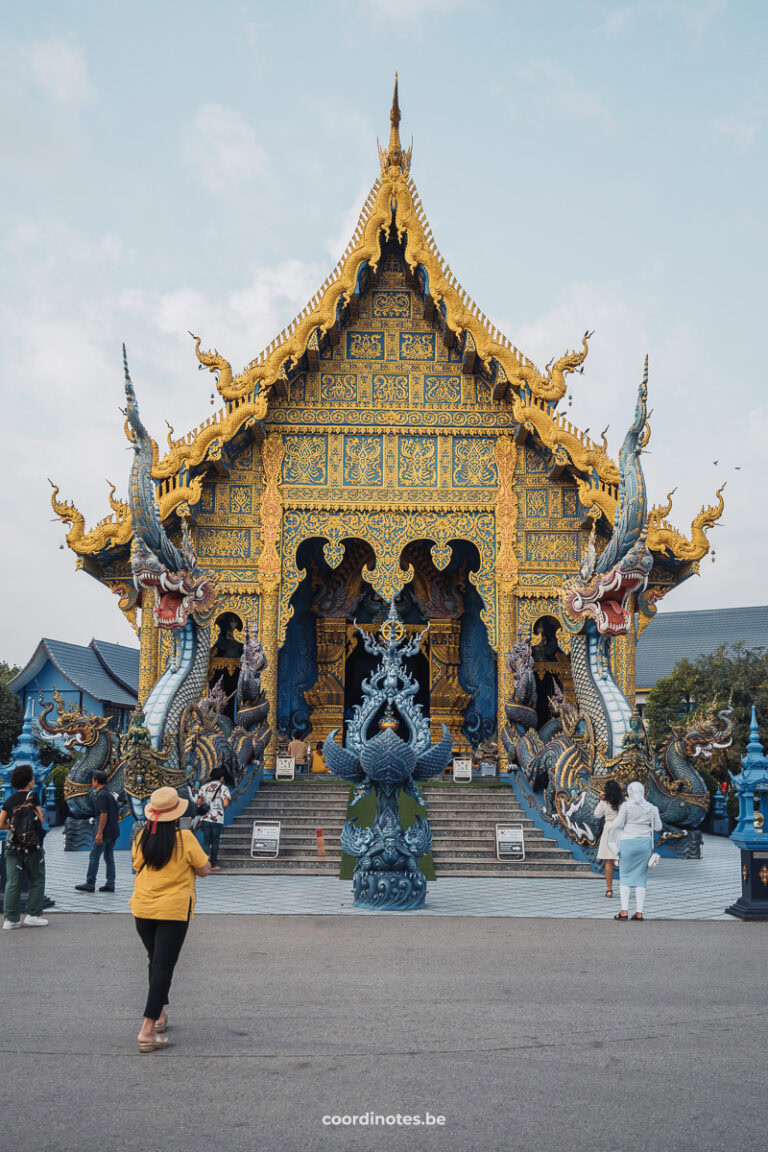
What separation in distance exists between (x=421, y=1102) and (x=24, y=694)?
25.6 meters

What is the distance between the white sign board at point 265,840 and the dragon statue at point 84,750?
200 cm

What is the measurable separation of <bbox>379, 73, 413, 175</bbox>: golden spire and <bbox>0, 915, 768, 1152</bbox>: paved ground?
39.0 ft

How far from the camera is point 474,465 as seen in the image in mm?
14898

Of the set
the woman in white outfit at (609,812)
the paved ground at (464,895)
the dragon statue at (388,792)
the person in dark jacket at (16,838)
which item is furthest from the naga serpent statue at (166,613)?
the woman in white outfit at (609,812)

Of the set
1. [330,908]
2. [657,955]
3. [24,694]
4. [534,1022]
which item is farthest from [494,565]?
[24,694]

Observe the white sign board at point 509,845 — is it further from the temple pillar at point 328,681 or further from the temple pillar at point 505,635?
the temple pillar at point 328,681

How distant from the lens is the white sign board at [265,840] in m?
10.5

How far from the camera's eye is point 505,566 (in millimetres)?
14406

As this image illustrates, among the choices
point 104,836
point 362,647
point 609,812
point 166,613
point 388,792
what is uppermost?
point 362,647

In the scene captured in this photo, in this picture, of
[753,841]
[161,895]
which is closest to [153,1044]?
[161,895]

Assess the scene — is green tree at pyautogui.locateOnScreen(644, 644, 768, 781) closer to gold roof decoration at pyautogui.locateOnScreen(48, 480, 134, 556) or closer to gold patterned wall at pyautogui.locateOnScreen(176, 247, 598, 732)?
gold patterned wall at pyautogui.locateOnScreen(176, 247, 598, 732)

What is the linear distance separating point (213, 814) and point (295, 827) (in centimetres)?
209

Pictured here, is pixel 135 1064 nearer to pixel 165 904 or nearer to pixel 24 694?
pixel 165 904

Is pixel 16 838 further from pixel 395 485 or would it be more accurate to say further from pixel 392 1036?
pixel 395 485
